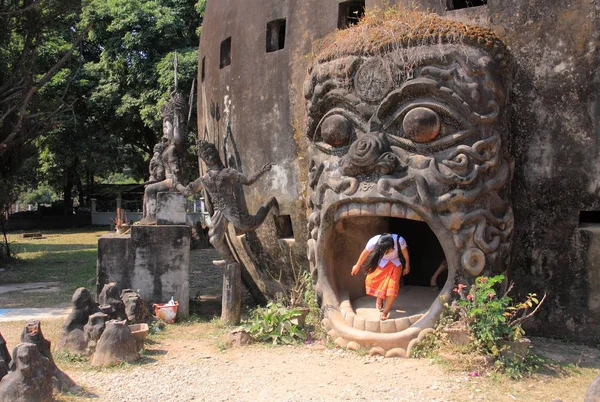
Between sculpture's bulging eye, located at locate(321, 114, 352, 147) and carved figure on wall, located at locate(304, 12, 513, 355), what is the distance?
1 centimetres

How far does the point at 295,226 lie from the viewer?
8.00 meters

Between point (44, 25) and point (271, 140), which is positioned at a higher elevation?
point (44, 25)

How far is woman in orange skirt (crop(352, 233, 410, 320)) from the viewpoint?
21.3 ft

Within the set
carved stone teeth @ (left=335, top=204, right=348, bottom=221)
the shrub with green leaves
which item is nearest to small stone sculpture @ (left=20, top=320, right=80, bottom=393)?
the shrub with green leaves

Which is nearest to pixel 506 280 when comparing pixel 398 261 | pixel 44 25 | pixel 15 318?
Result: pixel 398 261

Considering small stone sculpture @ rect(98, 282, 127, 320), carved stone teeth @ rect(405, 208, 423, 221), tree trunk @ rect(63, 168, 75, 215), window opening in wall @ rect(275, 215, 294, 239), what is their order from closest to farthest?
1. carved stone teeth @ rect(405, 208, 423, 221)
2. small stone sculpture @ rect(98, 282, 127, 320)
3. window opening in wall @ rect(275, 215, 294, 239)
4. tree trunk @ rect(63, 168, 75, 215)

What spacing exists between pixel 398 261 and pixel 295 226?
1.85 m

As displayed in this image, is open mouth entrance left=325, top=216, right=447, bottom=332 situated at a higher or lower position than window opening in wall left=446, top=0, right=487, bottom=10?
lower

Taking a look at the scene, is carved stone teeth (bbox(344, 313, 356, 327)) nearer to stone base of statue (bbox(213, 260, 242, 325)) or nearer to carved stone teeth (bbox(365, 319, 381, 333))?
carved stone teeth (bbox(365, 319, 381, 333))

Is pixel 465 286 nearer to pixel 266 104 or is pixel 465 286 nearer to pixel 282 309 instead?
pixel 282 309

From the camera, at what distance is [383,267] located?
6555 mm

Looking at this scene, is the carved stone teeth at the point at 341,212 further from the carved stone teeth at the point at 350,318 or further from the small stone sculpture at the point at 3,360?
the small stone sculpture at the point at 3,360

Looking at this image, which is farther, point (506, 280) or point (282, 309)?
point (282, 309)

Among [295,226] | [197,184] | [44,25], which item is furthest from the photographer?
[44,25]
